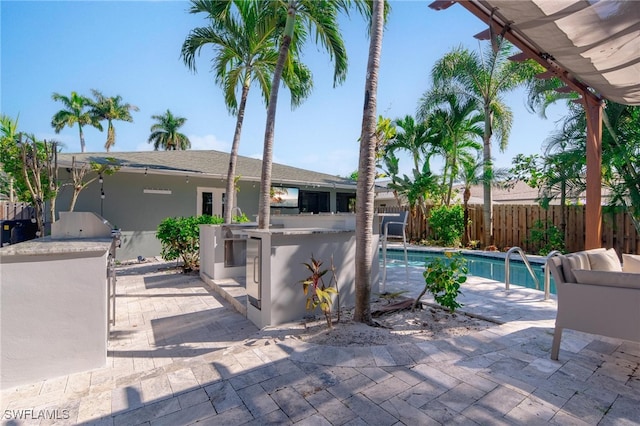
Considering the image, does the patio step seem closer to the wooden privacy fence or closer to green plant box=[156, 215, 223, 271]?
green plant box=[156, 215, 223, 271]

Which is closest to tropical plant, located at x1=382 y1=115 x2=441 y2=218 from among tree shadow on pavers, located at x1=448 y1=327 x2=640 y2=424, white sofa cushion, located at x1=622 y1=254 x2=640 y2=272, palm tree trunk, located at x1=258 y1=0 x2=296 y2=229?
palm tree trunk, located at x1=258 y1=0 x2=296 y2=229

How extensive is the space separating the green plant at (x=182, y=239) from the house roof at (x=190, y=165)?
2812mm

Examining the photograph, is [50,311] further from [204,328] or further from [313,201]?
[313,201]

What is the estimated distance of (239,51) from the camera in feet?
26.1

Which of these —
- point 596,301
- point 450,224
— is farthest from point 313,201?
point 596,301

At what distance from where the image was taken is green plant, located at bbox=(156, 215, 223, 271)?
7742mm

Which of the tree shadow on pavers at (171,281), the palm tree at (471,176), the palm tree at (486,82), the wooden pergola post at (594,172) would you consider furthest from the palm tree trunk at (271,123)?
the palm tree at (471,176)

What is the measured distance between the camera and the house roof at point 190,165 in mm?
9695

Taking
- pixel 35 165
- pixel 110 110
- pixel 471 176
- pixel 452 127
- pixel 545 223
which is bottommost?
pixel 545 223

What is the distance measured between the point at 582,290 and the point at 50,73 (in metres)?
12.6

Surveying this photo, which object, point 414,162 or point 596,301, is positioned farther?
point 414,162

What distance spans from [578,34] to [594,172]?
328cm

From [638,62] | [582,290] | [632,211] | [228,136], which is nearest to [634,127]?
[632,211]

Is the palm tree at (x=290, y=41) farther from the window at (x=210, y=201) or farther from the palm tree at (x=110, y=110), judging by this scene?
the palm tree at (x=110, y=110)
